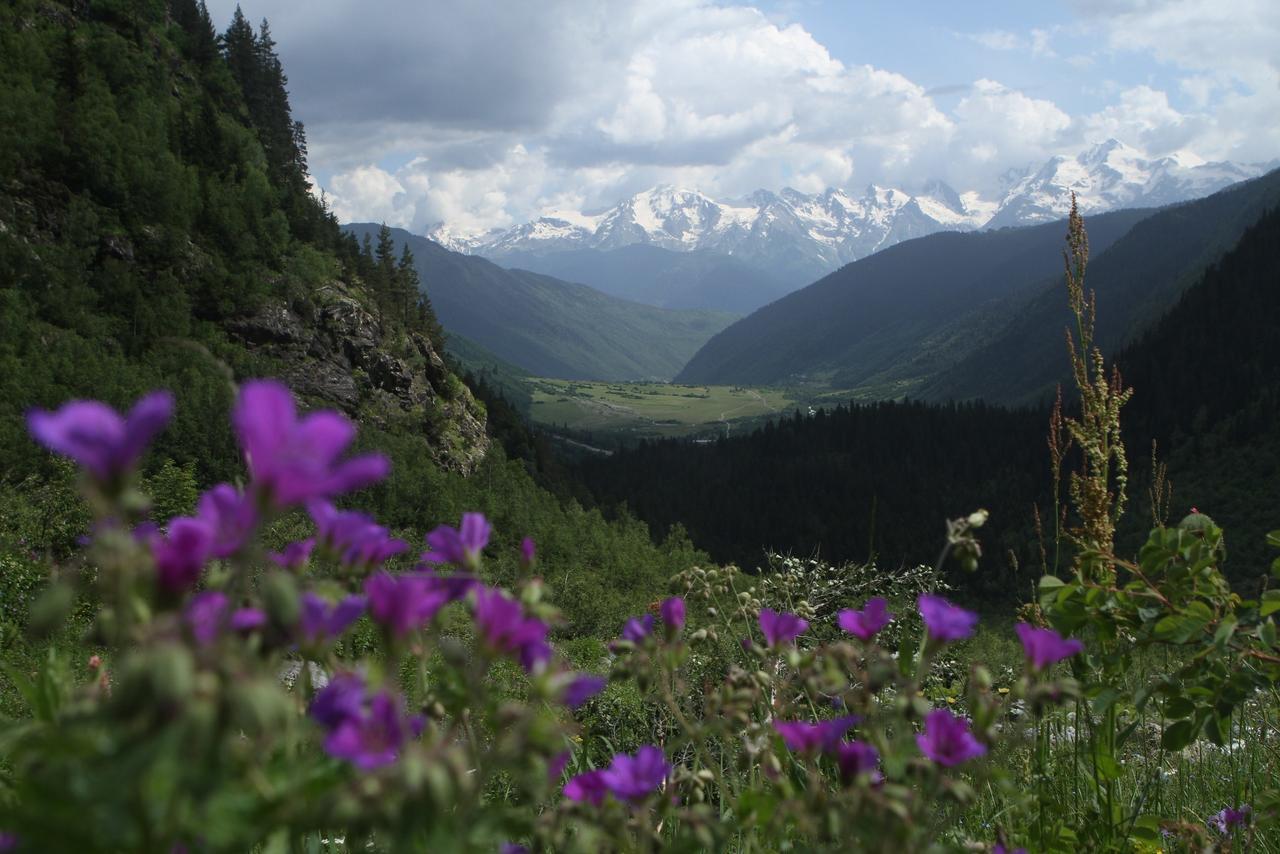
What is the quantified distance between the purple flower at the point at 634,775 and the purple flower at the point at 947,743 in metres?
0.59

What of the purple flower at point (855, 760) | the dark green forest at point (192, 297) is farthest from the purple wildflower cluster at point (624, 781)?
the dark green forest at point (192, 297)

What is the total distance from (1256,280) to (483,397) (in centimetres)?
12271

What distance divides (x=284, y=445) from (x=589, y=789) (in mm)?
1098

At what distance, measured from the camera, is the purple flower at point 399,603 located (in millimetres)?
1291

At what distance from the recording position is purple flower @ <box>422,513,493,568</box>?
167cm

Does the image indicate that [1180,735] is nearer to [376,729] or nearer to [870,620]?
[870,620]

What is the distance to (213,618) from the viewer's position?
3.61 feet

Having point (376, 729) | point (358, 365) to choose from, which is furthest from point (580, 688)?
point (358, 365)

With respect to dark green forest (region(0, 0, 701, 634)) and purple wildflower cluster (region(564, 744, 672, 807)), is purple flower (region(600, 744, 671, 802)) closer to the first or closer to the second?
purple wildflower cluster (region(564, 744, 672, 807))

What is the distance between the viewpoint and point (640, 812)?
151 cm

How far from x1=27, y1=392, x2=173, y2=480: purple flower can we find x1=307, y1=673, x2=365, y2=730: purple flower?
1.38 ft

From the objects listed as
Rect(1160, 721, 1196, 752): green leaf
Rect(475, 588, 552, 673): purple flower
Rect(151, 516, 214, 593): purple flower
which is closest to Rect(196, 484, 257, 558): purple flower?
Rect(151, 516, 214, 593): purple flower

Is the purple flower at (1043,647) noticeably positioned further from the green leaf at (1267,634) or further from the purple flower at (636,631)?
the green leaf at (1267,634)

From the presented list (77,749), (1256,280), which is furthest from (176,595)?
(1256,280)
